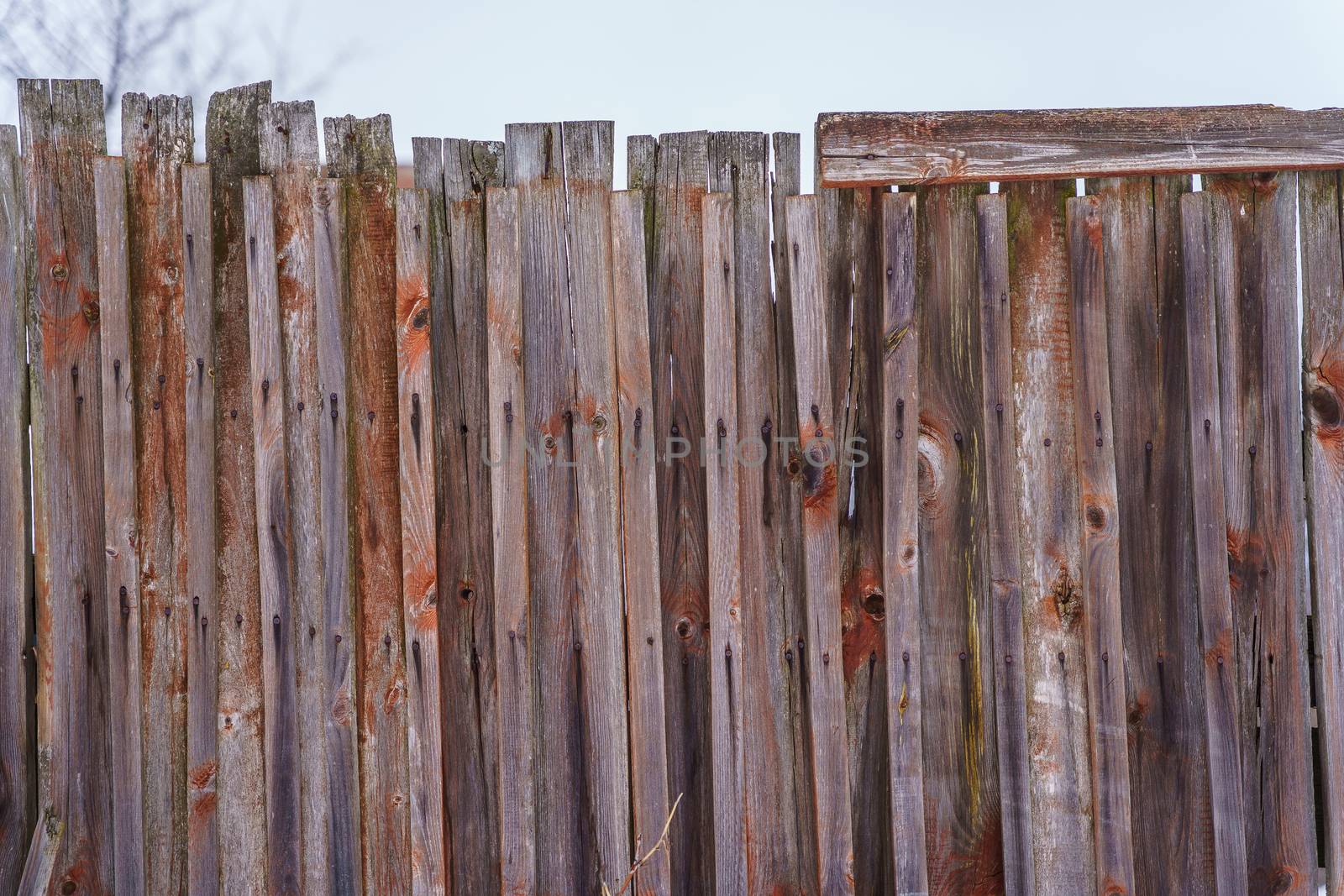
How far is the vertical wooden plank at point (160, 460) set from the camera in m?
2.58

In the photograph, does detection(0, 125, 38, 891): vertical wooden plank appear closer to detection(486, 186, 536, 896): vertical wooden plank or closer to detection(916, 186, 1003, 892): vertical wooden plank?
detection(486, 186, 536, 896): vertical wooden plank

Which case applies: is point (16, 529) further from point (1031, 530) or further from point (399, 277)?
point (1031, 530)

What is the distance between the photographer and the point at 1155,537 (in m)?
2.57

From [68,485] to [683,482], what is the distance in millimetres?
1795

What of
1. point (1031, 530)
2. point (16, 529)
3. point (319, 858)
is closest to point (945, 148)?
point (1031, 530)

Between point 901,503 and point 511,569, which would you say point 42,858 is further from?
point 901,503

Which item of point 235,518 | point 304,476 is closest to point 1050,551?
point 304,476

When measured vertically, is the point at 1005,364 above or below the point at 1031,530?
above

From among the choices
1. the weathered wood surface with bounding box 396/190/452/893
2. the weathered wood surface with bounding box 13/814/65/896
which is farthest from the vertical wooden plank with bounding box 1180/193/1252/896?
the weathered wood surface with bounding box 13/814/65/896

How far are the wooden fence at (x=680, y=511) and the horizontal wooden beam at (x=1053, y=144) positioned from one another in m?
0.01

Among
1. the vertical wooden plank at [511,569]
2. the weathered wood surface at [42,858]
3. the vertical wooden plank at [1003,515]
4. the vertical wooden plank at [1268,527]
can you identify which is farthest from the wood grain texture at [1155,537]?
the weathered wood surface at [42,858]

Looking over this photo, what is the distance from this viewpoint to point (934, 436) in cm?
257

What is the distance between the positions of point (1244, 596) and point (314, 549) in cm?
269

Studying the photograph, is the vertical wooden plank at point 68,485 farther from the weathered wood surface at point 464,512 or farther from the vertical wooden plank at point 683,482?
the vertical wooden plank at point 683,482
